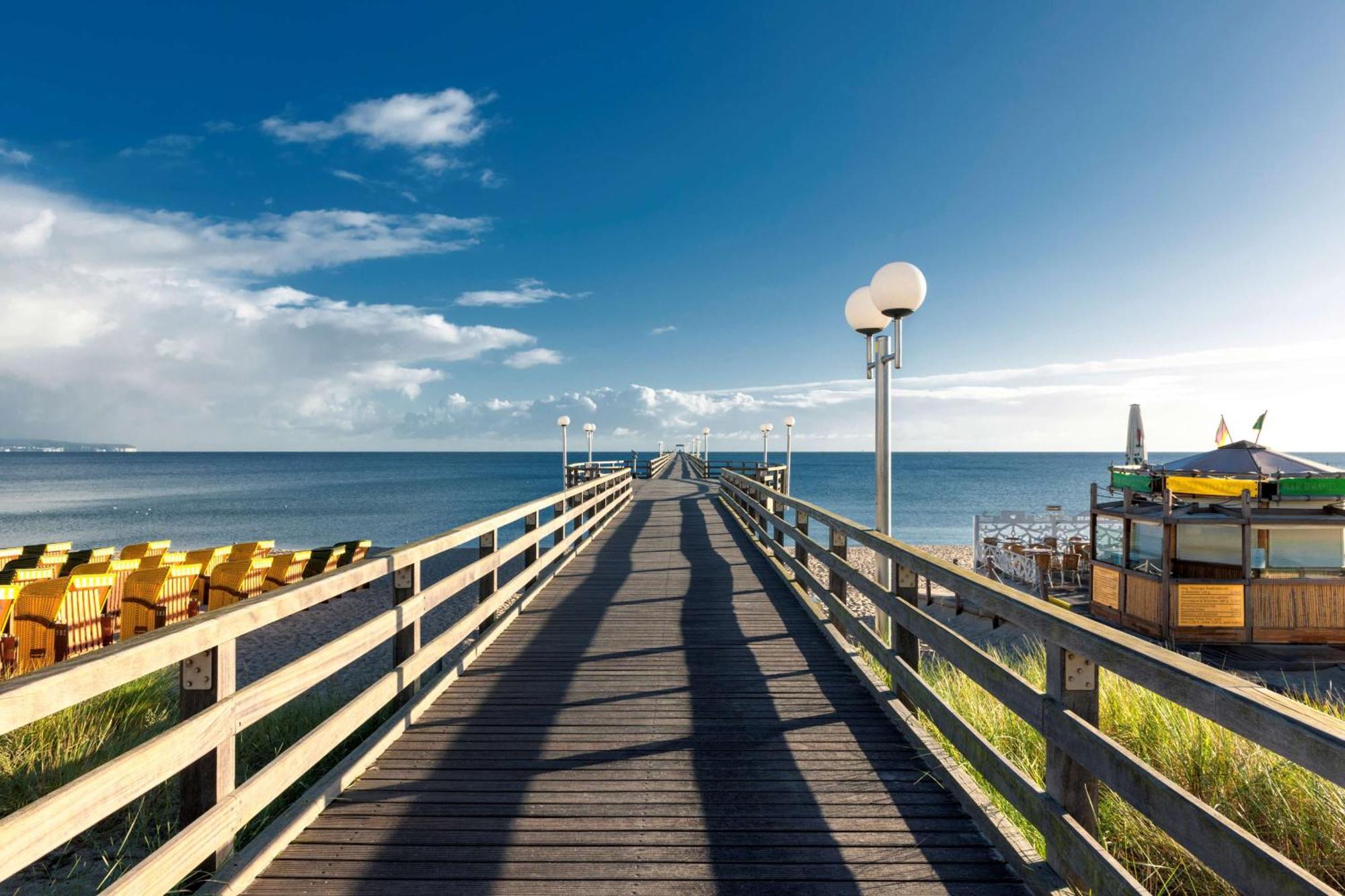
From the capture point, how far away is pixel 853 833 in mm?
2830

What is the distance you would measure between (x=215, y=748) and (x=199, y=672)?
25 cm

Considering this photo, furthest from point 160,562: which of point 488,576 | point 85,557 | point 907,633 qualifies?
point 907,633

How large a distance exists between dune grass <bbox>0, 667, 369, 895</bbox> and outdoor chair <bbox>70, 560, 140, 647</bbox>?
474cm

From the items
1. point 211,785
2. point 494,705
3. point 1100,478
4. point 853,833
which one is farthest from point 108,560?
point 1100,478

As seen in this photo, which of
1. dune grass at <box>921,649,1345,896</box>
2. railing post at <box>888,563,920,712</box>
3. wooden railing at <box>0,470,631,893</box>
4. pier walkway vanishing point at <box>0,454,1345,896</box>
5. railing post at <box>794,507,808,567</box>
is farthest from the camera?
railing post at <box>794,507,808,567</box>

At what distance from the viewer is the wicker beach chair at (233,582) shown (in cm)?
1178

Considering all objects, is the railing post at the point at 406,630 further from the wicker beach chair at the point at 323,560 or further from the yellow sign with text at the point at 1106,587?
the yellow sign with text at the point at 1106,587

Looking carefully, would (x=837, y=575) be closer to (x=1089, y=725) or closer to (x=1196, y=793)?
(x=1196, y=793)

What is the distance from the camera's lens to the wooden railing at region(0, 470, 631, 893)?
1664mm

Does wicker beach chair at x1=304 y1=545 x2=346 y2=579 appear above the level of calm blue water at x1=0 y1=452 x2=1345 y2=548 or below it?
above

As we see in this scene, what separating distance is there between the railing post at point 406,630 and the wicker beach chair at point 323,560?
12.0m

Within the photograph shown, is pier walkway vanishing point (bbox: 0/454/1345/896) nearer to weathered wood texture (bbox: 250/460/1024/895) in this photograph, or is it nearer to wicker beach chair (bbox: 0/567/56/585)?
weathered wood texture (bbox: 250/460/1024/895)

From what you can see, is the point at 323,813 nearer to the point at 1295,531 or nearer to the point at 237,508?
the point at 1295,531

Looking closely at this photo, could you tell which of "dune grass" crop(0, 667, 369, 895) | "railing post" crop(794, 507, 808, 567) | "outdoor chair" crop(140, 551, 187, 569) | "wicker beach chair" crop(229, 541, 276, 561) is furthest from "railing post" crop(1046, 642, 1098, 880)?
"wicker beach chair" crop(229, 541, 276, 561)
